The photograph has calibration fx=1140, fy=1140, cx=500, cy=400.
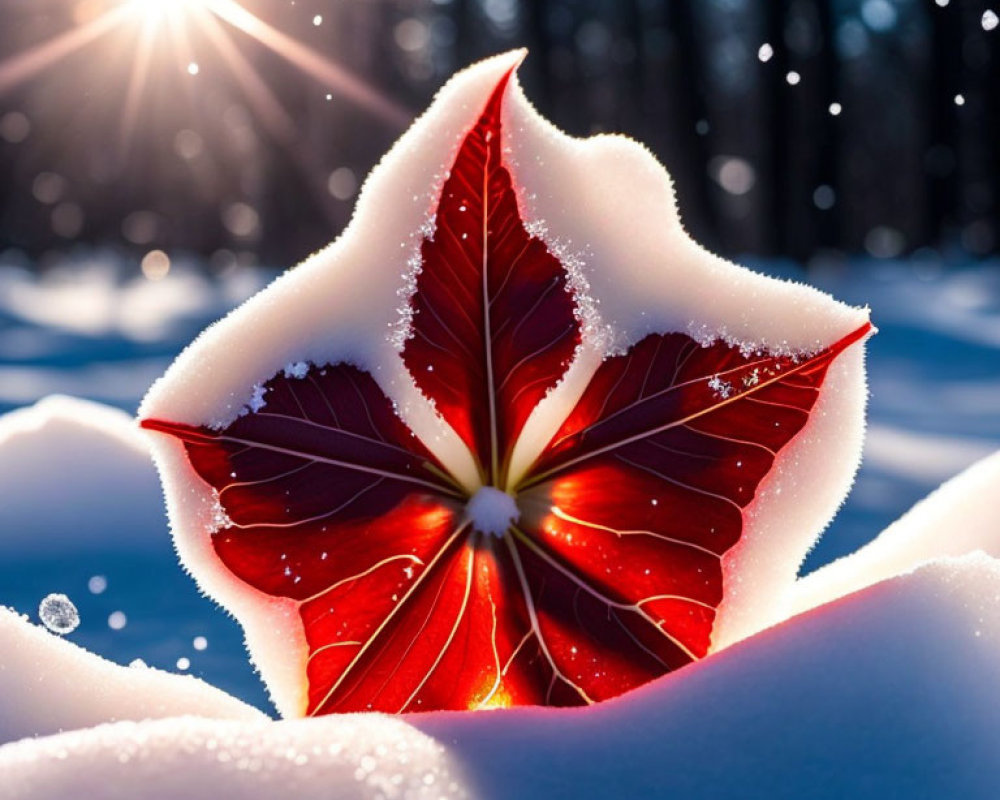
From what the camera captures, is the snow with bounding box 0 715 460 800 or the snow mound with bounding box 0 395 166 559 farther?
the snow mound with bounding box 0 395 166 559

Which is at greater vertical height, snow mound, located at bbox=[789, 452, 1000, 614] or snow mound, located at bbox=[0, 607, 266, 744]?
snow mound, located at bbox=[789, 452, 1000, 614]

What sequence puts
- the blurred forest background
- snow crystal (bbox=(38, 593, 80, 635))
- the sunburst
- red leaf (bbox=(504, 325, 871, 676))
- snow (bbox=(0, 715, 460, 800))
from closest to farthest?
snow (bbox=(0, 715, 460, 800)), red leaf (bbox=(504, 325, 871, 676)), snow crystal (bbox=(38, 593, 80, 635)), the sunburst, the blurred forest background

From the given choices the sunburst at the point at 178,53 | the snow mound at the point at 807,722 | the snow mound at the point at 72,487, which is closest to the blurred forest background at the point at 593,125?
the sunburst at the point at 178,53

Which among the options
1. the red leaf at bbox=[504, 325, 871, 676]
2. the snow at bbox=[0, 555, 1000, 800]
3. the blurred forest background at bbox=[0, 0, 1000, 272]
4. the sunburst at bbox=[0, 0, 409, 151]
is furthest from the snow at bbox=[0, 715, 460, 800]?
the blurred forest background at bbox=[0, 0, 1000, 272]

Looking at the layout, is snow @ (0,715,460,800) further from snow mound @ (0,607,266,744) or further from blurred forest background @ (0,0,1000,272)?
blurred forest background @ (0,0,1000,272)

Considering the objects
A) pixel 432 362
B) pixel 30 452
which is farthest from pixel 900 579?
pixel 30 452

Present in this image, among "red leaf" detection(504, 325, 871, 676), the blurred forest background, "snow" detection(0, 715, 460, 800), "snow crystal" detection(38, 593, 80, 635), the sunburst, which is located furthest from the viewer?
the blurred forest background
